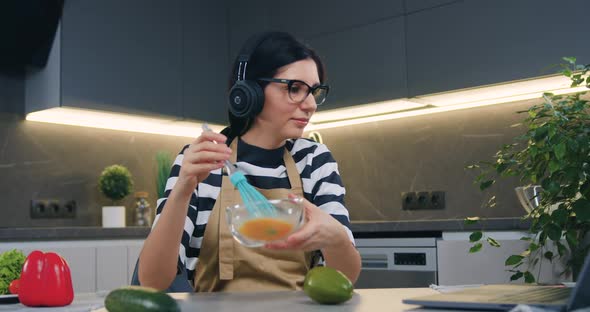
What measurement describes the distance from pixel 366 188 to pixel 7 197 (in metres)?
1.87

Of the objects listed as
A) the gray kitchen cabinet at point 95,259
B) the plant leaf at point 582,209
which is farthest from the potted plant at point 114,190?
the plant leaf at point 582,209

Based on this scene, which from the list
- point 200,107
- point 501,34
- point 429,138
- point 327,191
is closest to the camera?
point 327,191

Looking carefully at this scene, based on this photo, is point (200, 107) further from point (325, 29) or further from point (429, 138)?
point (429, 138)

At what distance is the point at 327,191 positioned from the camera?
5.08ft

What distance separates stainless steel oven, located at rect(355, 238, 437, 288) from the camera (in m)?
2.63

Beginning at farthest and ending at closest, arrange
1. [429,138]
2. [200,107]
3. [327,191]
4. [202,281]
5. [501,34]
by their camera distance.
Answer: [200,107] < [429,138] < [501,34] < [327,191] < [202,281]

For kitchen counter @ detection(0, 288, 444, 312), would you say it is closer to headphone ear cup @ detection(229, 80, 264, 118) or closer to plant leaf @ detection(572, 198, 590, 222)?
headphone ear cup @ detection(229, 80, 264, 118)

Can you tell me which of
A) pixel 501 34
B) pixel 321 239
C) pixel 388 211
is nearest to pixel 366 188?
pixel 388 211

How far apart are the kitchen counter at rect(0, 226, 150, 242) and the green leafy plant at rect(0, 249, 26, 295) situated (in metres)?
1.39

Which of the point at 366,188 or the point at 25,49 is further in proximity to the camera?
the point at 366,188

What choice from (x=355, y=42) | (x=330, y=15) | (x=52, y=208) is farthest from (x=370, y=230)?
(x=52, y=208)

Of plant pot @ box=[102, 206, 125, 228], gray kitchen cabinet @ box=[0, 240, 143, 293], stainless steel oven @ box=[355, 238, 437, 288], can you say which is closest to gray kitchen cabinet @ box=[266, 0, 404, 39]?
stainless steel oven @ box=[355, 238, 437, 288]

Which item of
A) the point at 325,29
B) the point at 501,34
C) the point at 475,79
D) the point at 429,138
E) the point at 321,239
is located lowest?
the point at 321,239

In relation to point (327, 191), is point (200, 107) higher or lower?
higher
